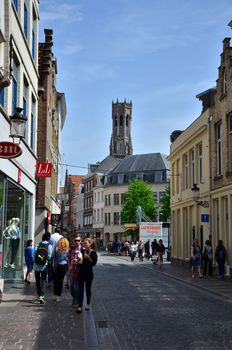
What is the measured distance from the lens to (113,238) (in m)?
90.8

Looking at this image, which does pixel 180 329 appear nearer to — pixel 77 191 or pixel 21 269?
pixel 21 269

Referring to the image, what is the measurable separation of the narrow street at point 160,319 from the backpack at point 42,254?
166 centimetres

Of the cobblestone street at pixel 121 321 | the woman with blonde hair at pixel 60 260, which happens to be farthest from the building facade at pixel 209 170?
the woman with blonde hair at pixel 60 260

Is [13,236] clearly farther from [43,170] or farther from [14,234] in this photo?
[43,170]

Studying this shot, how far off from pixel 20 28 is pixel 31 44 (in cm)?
367

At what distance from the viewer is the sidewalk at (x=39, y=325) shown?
8.09 metres

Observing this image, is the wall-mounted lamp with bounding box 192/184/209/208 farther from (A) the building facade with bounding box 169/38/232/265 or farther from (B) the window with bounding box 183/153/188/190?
(B) the window with bounding box 183/153/188/190

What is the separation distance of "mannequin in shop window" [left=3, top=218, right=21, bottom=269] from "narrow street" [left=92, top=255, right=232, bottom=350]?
Answer: 3.21 meters

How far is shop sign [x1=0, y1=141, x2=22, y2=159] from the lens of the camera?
1197 centimetres

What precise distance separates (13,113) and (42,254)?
5.19 metres

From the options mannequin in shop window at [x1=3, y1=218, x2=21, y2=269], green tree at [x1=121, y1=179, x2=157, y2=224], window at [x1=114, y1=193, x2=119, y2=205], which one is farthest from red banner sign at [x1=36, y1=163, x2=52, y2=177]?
window at [x1=114, y1=193, x2=119, y2=205]

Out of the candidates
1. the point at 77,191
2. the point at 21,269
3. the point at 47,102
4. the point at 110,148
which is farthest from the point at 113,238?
the point at 21,269

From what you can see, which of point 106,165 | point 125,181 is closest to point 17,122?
point 125,181

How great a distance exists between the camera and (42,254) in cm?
1313
